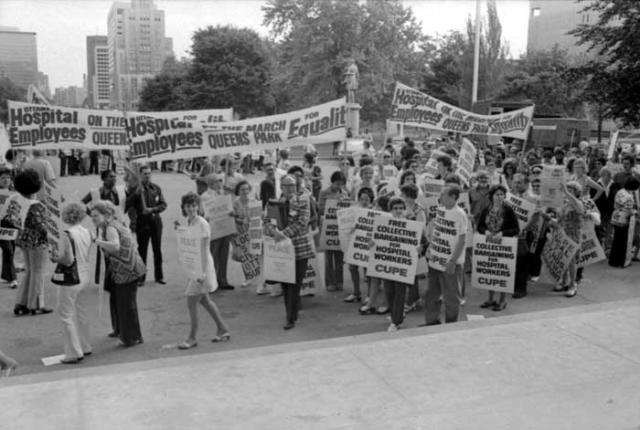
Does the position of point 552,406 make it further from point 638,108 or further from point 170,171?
point 170,171

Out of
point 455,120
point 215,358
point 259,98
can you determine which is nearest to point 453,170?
point 455,120

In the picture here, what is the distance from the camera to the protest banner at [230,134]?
8.77m

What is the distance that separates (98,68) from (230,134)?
593 ft

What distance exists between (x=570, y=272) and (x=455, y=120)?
4193mm

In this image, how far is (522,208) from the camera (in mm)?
8883

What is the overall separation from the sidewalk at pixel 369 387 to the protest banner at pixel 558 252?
7.59 feet

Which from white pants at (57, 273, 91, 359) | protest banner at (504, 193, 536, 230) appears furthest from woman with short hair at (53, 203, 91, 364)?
protest banner at (504, 193, 536, 230)

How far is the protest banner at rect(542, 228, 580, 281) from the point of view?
8844 millimetres

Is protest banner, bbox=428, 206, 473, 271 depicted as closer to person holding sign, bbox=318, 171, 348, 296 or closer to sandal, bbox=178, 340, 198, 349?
person holding sign, bbox=318, 171, 348, 296

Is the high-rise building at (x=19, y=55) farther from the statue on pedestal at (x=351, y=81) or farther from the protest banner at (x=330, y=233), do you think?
the protest banner at (x=330, y=233)

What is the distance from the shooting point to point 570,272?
29.5 ft

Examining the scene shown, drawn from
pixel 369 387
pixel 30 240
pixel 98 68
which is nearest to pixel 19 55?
pixel 98 68

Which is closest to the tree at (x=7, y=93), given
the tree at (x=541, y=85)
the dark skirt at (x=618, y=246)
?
the tree at (x=541, y=85)

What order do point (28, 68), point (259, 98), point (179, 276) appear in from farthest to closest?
point (28, 68), point (259, 98), point (179, 276)
